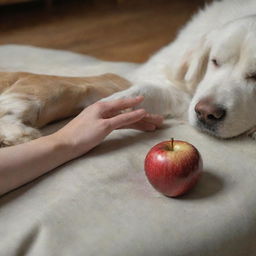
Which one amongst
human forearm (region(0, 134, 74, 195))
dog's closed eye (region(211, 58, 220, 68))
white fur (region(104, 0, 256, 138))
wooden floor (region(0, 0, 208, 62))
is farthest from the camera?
wooden floor (region(0, 0, 208, 62))

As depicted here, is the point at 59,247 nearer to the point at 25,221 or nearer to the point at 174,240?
the point at 25,221

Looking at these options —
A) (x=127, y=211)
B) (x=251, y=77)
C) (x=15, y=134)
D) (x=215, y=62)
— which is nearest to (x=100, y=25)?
(x=215, y=62)

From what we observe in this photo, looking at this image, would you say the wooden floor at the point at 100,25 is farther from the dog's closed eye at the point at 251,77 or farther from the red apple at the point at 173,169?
the red apple at the point at 173,169

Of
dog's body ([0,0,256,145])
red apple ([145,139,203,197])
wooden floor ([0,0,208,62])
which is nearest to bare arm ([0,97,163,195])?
dog's body ([0,0,256,145])

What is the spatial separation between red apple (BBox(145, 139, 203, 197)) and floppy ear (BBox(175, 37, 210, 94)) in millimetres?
579

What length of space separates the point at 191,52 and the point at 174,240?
86 cm

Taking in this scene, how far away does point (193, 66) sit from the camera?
1633 millimetres

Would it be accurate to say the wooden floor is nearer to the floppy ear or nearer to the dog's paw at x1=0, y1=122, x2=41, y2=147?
the floppy ear

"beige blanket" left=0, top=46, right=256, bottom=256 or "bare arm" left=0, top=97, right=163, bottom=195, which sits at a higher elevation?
"bare arm" left=0, top=97, right=163, bottom=195

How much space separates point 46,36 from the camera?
11.9 feet

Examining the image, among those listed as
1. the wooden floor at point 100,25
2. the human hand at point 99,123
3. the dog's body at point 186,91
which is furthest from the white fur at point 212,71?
the wooden floor at point 100,25

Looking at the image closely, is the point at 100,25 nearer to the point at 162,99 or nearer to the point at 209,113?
the point at 162,99

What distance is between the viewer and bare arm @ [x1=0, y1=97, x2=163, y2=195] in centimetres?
110

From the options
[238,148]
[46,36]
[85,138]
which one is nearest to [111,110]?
[85,138]
